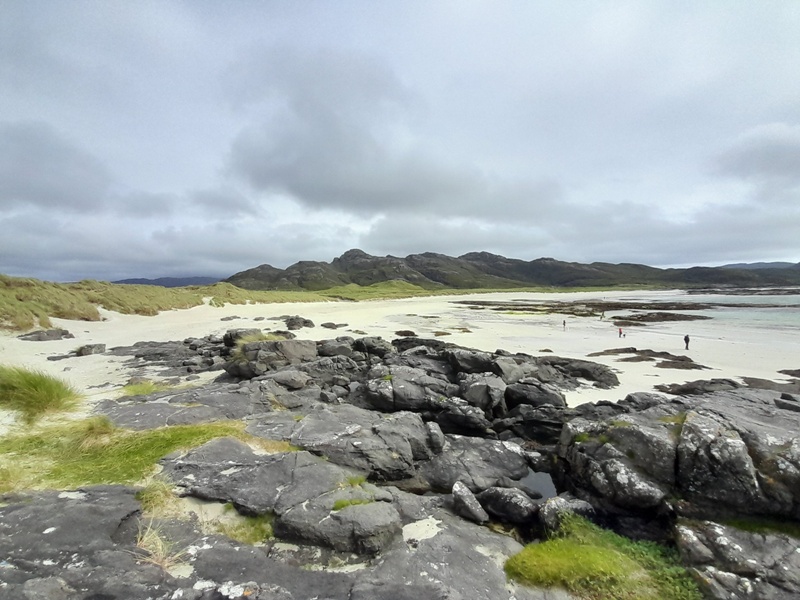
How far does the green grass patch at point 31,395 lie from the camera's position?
35.6 feet

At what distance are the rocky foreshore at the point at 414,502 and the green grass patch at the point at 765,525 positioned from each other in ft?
0.14

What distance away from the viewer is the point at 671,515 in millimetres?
7434

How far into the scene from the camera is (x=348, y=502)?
736cm

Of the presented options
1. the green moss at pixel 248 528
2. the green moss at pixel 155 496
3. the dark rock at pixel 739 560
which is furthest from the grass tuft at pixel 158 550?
the dark rock at pixel 739 560

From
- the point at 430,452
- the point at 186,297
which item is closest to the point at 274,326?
the point at 186,297

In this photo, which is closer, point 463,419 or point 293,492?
point 293,492

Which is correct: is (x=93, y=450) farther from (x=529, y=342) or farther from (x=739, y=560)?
(x=529, y=342)

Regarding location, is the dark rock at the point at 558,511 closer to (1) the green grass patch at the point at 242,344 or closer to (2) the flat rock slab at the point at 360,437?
(2) the flat rock slab at the point at 360,437

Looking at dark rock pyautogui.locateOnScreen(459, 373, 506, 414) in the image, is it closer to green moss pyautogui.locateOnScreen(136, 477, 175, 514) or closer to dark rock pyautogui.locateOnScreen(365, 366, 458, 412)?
dark rock pyautogui.locateOnScreen(365, 366, 458, 412)

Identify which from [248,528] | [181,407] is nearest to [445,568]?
[248,528]

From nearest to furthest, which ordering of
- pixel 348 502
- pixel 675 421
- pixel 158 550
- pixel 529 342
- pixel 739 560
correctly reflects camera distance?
pixel 158 550 → pixel 739 560 → pixel 348 502 → pixel 675 421 → pixel 529 342

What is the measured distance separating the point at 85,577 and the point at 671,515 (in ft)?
32.7

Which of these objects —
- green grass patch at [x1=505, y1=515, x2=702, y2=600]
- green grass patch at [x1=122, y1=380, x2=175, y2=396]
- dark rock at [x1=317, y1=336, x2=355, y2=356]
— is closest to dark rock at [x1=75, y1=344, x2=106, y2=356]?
green grass patch at [x1=122, y1=380, x2=175, y2=396]

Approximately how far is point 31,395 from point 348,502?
1083 cm
